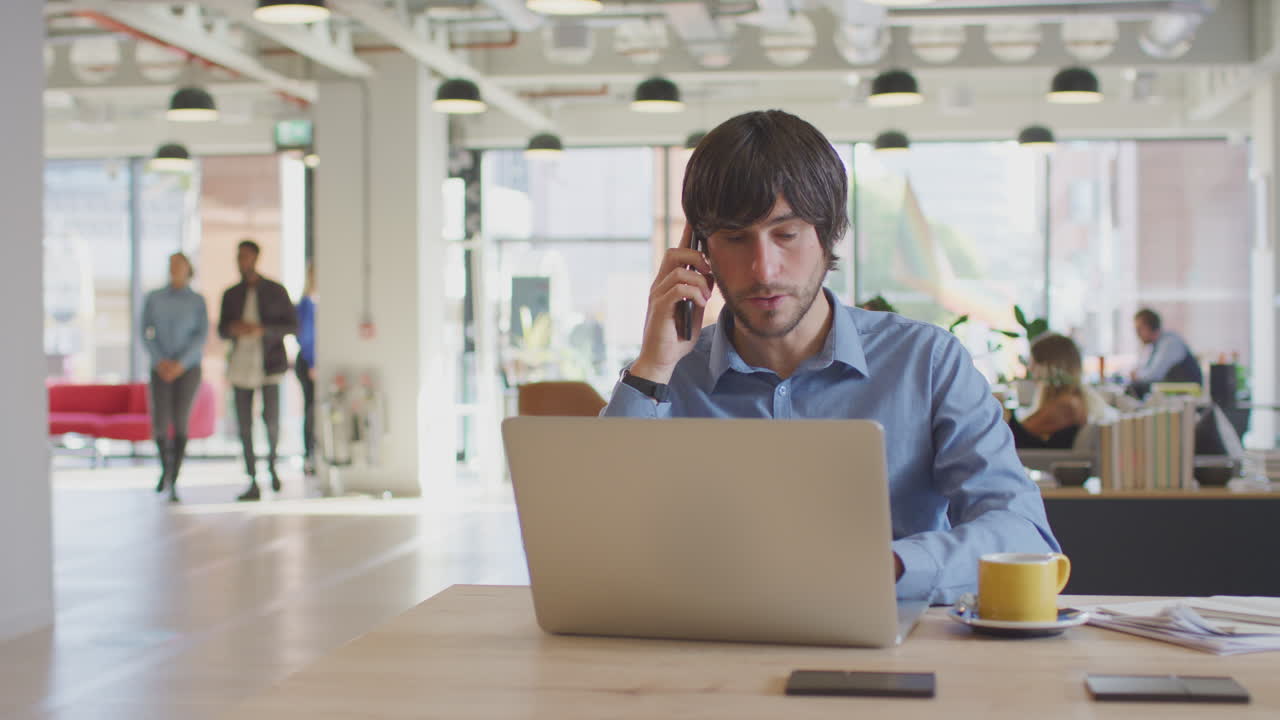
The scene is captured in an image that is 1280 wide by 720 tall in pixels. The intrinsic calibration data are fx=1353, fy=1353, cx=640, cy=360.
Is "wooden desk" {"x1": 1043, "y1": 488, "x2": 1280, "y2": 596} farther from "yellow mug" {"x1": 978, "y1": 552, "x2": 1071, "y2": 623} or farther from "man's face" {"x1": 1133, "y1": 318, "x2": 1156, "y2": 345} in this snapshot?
"man's face" {"x1": 1133, "y1": 318, "x2": 1156, "y2": 345}

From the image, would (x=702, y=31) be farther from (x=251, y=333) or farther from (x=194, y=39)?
(x=251, y=333)

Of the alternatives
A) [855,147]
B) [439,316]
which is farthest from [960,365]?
[855,147]

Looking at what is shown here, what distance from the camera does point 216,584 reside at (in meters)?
6.07

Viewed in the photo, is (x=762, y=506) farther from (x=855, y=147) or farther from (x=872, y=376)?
(x=855, y=147)

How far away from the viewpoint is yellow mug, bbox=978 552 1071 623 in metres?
1.46

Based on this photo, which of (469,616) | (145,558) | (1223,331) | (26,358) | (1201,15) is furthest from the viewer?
(1223,331)

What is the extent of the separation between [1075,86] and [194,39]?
19.3ft

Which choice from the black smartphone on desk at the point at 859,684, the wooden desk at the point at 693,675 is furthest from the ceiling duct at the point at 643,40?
the black smartphone on desk at the point at 859,684

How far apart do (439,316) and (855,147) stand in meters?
4.49

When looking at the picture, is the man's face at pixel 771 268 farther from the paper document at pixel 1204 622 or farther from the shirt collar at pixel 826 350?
the paper document at pixel 1204 622

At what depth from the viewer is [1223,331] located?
1246 centimetres

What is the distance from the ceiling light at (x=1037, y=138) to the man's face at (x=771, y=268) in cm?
956

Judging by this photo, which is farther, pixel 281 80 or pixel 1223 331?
pixel 1223 331

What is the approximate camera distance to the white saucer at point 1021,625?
56.6 inches
